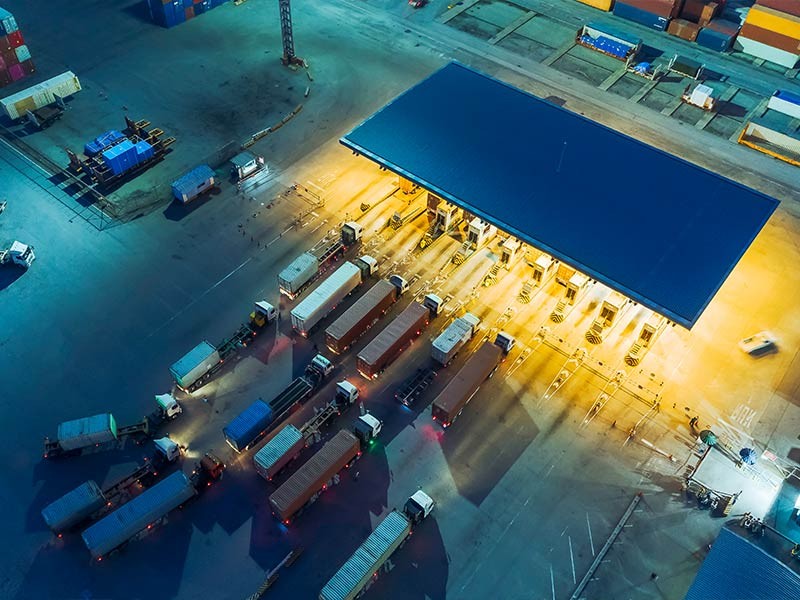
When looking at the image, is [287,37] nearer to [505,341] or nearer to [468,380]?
[505,341]

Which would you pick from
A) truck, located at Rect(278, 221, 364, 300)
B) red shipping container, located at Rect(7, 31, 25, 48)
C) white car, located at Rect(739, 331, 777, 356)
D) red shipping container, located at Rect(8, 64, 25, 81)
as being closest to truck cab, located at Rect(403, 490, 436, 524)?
truck, located at Rect(278, 221, 364, 300)

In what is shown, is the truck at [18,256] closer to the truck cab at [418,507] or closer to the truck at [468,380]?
the truck at [468,380]

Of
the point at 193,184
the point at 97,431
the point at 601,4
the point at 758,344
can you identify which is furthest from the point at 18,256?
the point at 601,4

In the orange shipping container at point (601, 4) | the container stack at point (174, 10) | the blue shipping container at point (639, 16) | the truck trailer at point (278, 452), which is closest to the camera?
the truck trailer at point (278, 452)

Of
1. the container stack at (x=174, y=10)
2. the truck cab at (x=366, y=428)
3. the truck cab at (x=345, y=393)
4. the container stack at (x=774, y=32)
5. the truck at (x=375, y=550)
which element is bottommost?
the truck at (x=375, y=550)

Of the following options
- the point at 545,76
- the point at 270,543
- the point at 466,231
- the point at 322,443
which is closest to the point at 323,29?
the point at 545,76

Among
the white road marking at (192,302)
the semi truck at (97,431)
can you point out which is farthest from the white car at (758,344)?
the semi truck at (97,431)
